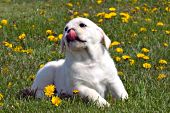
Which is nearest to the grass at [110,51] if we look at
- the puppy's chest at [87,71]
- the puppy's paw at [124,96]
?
the puppy's paw at [124,96]

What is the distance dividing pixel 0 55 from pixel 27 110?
3.35m

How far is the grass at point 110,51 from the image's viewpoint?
557 cm

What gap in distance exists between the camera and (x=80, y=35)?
18.7 feet

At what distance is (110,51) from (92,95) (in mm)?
2908

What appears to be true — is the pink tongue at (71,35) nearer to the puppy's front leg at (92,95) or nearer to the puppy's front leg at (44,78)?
the puppy's front leg at (92,95)

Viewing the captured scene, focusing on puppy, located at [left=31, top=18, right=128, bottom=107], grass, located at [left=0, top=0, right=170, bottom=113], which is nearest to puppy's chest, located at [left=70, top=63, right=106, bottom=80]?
puppy, located at [left=31, top=18, right=128, bottom=107]

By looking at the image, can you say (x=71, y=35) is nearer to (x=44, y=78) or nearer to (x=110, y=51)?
(x=44, y=78)

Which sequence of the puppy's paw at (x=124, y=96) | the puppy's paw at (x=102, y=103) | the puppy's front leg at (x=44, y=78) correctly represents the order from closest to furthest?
the puppy's paw at (x=102, y=103) < the puppy's paw at (x=124, y=96) < the puppy's front leg at (x=44, y=78)

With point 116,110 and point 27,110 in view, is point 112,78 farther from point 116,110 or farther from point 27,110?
point 27,110

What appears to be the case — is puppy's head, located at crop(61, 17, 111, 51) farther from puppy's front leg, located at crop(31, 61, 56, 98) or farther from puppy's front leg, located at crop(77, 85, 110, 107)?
puppy's front leg, located at crop(31, 61, 56, 98)

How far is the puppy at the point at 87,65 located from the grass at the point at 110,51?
140 mm

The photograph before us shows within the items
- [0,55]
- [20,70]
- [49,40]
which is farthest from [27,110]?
[49,40]

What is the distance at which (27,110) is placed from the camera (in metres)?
5.41

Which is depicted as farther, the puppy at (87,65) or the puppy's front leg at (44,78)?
the puppy's front leg at (44,78)
